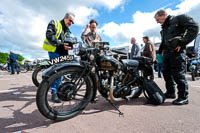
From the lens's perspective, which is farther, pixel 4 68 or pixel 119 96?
pixel 4 68

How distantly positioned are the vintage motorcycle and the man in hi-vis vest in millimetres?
342

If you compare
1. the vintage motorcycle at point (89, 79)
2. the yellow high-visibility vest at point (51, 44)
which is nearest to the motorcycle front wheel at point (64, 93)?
the vintage motorcycle at point (89, 79)

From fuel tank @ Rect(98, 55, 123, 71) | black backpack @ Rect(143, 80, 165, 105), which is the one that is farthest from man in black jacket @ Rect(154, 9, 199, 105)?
fuel tank @ Rect(98, 55, 123, 71)

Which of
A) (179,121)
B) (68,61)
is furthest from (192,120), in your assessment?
(68,61)

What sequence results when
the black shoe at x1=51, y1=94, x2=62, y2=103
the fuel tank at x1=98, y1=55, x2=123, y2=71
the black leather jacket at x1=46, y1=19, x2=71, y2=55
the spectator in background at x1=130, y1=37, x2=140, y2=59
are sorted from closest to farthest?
the fuel tank at x1=98, y1=55, x2=123, y2=71, the black leather jacket at x1=46, y1=19, x2=71, y2=55, the black shoe at x1=51, y1=94, x2=62, y2=103, the spectator in background at x1=130, y1=37, x2=140, y2=59

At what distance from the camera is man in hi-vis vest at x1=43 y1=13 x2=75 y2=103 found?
1949mm

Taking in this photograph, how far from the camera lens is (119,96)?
1.84 m

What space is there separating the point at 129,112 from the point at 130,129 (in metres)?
0.44

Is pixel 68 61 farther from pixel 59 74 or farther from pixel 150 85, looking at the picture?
pixel 150 85

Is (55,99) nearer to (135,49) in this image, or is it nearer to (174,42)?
(174,42)

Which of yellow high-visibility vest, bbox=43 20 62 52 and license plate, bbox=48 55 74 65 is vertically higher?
yellow high-visibility vest, bbox=43 20 62 52

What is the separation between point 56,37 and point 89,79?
43.5 inches

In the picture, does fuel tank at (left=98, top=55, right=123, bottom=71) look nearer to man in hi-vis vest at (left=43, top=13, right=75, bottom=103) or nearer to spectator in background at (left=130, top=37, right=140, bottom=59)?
man in hi-vis vest at (left=43, top=13, right=75, bottom=103)

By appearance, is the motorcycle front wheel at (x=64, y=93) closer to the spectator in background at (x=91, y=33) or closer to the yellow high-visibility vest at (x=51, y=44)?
the yellow high-visibility vest at (x=51, y=44)
